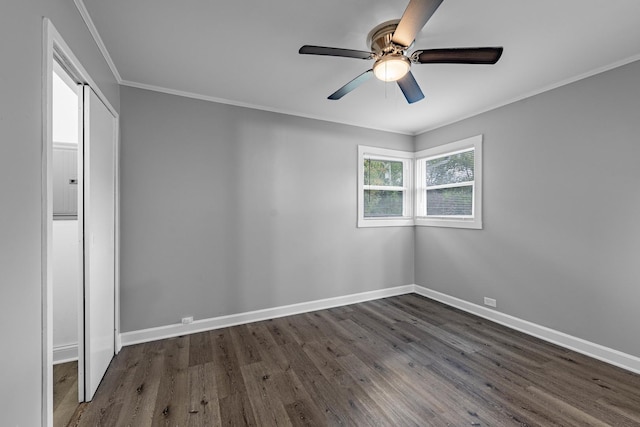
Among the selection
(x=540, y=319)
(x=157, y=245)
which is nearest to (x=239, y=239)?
(x=157, y=245)

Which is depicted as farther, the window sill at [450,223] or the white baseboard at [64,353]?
the window sill at [450,223]

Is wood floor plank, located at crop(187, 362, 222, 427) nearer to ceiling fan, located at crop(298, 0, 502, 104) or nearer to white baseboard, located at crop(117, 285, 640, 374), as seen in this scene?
white baseboard, located at crop(117, 285, 640, 374)

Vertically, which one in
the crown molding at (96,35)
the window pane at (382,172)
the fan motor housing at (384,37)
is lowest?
the window pane at (382,172)

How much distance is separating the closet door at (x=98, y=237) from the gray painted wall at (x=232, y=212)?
31 centimetres

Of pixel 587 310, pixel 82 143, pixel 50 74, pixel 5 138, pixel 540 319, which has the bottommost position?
pixel 540 319

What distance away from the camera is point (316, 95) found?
9.80 ft

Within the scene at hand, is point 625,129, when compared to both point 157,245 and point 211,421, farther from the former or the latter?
point 157,245

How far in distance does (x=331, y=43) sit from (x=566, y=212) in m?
2.73

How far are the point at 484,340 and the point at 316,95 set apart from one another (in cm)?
314

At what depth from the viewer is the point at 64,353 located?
7.75 ft

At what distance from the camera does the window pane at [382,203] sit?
13.4 ft

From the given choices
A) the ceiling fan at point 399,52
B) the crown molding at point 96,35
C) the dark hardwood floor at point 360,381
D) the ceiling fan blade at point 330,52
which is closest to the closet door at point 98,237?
the dark hardwood floor at point 360,381

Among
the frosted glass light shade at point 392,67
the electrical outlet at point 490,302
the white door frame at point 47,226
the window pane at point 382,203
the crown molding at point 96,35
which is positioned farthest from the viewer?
the window pane at point 382,203

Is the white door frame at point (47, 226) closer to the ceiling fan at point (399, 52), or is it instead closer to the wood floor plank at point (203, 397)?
the wood floor plank at point (203, 397)
